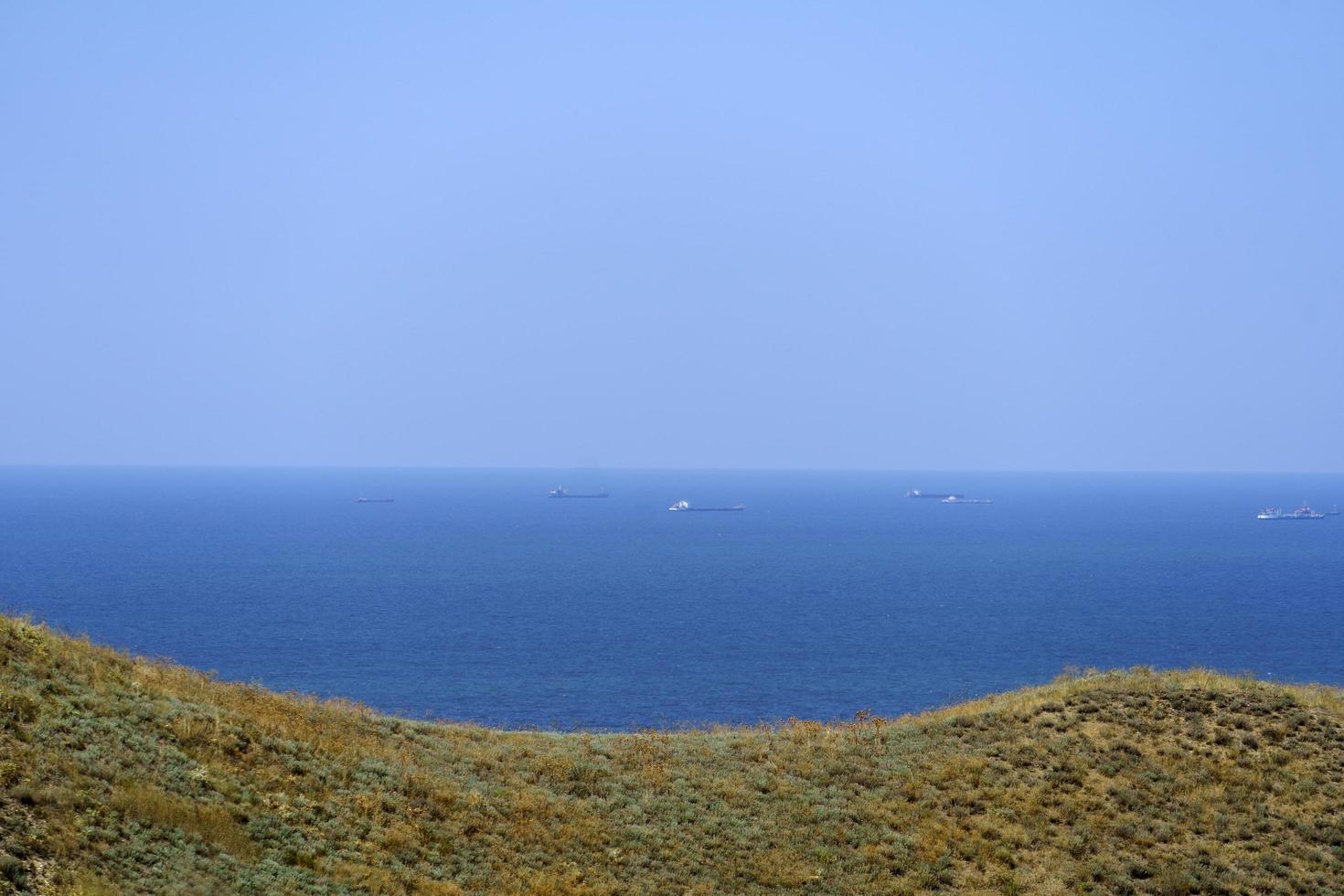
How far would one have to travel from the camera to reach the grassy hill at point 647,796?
15.8 m

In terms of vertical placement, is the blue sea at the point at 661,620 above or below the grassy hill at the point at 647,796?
below

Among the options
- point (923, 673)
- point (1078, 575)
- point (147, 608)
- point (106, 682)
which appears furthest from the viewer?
point (1078, 575)

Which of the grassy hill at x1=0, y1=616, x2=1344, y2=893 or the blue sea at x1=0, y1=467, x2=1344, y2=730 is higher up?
the grassy hill at x1=0, y1=616, x2=1344, y2=893

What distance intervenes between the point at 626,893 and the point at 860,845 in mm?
5481

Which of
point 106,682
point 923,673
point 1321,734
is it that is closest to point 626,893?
point 106,682

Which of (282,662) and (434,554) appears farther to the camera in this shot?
(434,554)

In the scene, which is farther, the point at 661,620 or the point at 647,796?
the point at 661,620

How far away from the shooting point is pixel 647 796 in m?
22.4

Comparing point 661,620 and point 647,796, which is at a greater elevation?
point 647,796

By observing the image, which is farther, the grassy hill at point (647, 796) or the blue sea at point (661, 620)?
the blue sea at point (661, 620)

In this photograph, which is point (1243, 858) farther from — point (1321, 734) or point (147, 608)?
point (147, 608)

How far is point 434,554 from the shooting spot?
173250 millimetres

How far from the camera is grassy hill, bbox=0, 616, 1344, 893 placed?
15.8 metres

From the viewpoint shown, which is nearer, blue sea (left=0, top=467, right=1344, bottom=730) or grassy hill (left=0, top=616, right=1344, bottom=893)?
grassy hill (left=0, top=616, right=1344, bottom=893)
